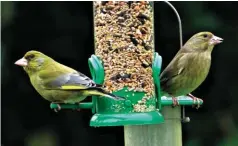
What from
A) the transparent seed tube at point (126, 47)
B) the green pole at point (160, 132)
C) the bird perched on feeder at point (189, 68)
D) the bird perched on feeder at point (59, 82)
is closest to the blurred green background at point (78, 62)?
the bird perched on feeder at point (189, 68)

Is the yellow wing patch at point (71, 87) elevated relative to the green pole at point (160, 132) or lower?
elevated

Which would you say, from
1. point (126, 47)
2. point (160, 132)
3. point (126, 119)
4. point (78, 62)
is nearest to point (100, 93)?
point (126, 119)

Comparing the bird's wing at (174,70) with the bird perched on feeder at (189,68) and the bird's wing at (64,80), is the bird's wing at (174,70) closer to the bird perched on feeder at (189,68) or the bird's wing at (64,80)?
the bird perched on feeder at (189,68)

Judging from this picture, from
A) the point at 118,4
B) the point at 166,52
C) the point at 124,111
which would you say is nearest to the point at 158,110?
the point at 124,111

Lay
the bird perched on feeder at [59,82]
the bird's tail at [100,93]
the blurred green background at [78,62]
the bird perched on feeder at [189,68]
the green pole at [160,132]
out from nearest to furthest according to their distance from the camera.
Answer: the bird's tail at [100,93], the bird perched on feeder at [59,82], the green pole at [160,132], the bird perched on feeder at [189,68], the blurred green background at [78,62]

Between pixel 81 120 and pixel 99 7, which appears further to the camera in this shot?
pixel 81 120

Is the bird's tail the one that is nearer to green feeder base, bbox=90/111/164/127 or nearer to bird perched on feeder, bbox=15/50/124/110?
bird perched on feeder, bbox=15/50/124/110

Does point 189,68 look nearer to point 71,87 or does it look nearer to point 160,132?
point 160,132

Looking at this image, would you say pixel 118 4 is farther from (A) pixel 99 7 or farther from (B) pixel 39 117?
(B) pixel 39 117
